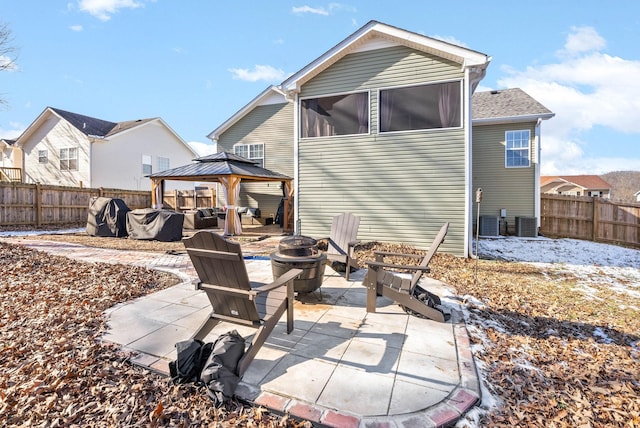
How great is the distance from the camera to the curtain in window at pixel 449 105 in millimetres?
7312

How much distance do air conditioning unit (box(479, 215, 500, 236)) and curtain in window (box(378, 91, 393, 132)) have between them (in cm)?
A: 615

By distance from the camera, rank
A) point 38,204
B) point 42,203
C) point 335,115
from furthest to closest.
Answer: point 42,203, point 38,204, point 335,115

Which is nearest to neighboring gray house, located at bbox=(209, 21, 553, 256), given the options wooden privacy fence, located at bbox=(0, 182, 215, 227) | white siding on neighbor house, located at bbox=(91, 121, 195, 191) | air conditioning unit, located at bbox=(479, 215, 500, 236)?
air conditioning unit, located at bbox=(479, 215, 500, 236)

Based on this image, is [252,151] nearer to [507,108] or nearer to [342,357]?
[507,108]

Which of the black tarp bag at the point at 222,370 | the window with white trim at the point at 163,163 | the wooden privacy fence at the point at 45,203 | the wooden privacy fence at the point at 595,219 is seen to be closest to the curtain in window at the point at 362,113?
the black tarp bag at the point at 222,370

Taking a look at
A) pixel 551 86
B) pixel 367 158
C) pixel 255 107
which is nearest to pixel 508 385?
pixel 367 158

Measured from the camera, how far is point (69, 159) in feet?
57.1

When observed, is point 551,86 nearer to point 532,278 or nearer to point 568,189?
point 568,189

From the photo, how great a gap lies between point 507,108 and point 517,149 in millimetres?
1707

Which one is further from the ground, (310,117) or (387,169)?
(310,117)

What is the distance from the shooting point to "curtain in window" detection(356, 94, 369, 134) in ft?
26.7

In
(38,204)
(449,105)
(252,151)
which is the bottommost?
(38,204)

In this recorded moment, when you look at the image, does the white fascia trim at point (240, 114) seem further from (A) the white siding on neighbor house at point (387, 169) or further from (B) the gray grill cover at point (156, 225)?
(B) the gray grill cover at point (156, 225)

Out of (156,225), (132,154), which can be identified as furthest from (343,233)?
(132,154)
